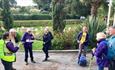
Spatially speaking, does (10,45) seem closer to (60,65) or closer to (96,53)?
(96,53)

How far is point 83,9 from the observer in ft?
136

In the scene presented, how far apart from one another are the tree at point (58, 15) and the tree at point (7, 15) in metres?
6.46

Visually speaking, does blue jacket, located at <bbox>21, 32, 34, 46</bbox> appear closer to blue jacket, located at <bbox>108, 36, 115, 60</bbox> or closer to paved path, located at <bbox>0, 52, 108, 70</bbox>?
paved path, located at <bbox>0, 52, 108, 70</bbox>

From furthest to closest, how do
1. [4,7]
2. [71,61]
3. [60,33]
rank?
1. [4,7]
2. [60,33]
3. [71,61]

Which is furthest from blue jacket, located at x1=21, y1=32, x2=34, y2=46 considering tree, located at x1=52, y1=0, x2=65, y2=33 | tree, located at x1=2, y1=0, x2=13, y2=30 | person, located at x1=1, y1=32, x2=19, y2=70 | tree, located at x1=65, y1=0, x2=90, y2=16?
tree, located at x1=65, y1=0, x2=90, y2=16

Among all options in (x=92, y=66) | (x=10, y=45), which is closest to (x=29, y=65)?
(x=92, y=66)

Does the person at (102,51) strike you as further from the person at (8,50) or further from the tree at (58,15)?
the tree at (58,15)

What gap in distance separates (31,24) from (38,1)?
61.8 feet

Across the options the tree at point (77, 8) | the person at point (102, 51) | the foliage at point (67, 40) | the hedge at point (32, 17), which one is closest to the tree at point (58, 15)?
the foliage at point (67, 40)

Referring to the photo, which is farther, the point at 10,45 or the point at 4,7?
the point at 4,7

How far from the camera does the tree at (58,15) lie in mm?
20281

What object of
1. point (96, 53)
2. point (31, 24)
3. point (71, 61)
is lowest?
point (31, 24)

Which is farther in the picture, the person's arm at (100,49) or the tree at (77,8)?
the tree at (77,8)

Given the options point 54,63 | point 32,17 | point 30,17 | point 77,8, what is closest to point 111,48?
point 54,63
